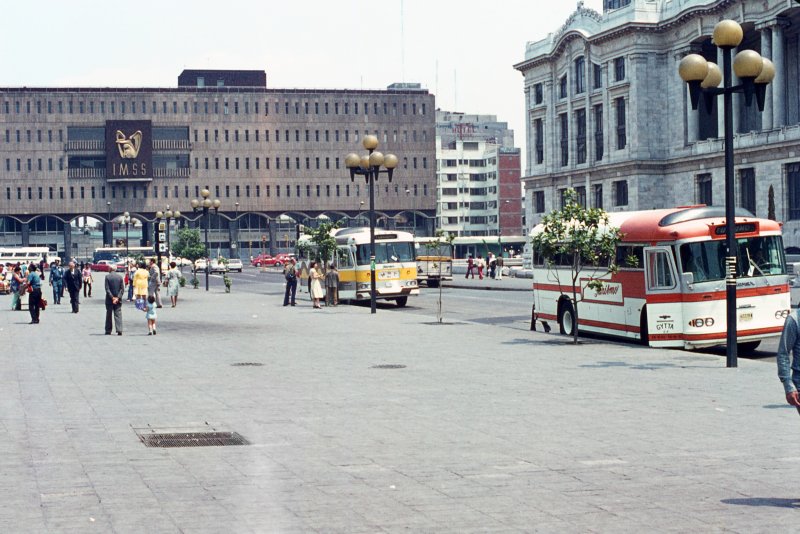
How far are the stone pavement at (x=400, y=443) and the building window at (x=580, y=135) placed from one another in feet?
280

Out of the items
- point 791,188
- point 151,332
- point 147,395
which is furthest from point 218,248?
point 147,395

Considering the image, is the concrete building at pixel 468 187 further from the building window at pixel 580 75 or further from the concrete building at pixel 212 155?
the building window at pixel 580 75

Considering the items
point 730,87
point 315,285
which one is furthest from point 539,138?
point 730,87

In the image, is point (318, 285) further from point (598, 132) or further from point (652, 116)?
point (598, 132)

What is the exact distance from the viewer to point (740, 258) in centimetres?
2392

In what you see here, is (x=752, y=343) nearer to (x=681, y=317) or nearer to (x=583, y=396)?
(x=681, y=317)

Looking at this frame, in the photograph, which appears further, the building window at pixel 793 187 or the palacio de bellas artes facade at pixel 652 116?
the palacio de bellas artes facade at pixel 652 116

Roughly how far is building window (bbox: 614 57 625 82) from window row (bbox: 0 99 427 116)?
67156 millimetres

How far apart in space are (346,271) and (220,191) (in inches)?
4593

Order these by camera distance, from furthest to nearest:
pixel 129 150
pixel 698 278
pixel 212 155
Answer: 1. pixel 212 155
2. pixel 129 150
3. pixel 698 278

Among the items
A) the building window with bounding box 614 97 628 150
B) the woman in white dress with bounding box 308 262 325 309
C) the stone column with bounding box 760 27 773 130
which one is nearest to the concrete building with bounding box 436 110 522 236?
the building window with bounding box 614 97 628 150

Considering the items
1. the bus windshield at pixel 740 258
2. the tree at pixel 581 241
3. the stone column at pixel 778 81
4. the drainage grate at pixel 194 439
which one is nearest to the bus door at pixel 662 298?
the bus windshield at pixel 740 258

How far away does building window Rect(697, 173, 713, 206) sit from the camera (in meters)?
92.8

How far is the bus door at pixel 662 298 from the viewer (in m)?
23.7
